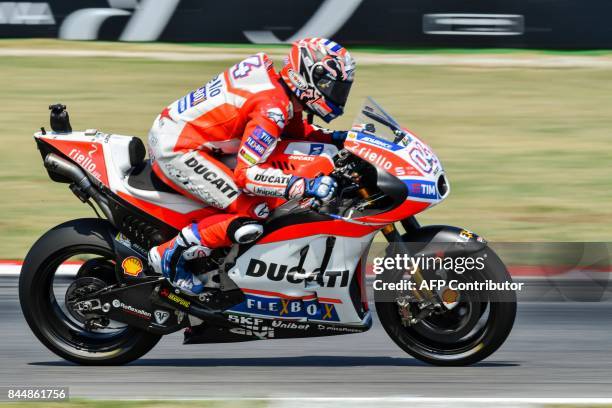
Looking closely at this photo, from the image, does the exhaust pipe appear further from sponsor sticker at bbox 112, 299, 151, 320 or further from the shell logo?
sponsor sticker at bbox 112, 299, 151, 320

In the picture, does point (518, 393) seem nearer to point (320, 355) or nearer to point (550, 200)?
point (320, 355)

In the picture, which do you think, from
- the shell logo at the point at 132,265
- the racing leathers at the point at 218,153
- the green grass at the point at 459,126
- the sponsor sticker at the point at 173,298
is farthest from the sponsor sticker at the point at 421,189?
the green grass at the point at 459,126

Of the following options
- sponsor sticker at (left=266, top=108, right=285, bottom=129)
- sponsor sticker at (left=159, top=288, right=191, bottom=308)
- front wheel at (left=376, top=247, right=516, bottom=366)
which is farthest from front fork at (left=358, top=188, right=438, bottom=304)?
sponsor sticker at (left=159, top=288, right=191, bottom=308)

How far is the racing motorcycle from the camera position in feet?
19.7

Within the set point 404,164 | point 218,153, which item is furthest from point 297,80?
point 404,164

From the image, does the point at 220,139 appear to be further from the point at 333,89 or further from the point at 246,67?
the point at 333,89

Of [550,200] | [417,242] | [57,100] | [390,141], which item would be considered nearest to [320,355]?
[417,242]

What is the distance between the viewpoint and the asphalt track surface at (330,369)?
19.4ft

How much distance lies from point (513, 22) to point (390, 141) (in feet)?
34.5

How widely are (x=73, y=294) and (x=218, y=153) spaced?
3.89 feet

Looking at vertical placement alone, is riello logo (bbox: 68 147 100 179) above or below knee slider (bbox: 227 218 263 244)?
above

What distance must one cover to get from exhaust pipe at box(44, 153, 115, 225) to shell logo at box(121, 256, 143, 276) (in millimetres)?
231

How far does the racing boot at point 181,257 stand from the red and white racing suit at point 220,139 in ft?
0.16

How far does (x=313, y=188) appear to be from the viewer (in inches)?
226
